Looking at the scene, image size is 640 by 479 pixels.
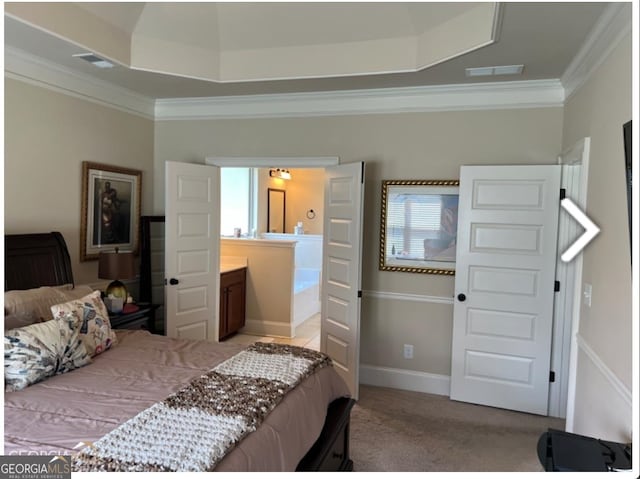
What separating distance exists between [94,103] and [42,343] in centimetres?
242

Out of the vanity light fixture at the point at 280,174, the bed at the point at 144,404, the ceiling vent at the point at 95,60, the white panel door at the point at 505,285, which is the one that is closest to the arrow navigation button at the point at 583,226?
the white panel door at the point at 505,285

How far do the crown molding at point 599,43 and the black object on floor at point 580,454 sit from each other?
184 cm

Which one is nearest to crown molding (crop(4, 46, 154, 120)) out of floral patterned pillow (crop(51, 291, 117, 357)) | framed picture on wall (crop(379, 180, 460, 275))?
floral patterned pillow (crop(51, 291, 117, 357))

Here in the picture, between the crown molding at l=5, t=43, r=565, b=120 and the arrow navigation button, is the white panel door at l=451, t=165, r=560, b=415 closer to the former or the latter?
the arrow navigation button

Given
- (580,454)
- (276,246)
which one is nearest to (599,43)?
(580,454)

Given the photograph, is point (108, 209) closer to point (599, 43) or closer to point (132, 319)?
point (132, 319)

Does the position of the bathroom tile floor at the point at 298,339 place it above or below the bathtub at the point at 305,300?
below

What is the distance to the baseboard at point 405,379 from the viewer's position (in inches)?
155

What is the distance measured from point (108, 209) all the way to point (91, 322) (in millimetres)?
1762

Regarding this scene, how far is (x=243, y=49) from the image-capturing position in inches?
144

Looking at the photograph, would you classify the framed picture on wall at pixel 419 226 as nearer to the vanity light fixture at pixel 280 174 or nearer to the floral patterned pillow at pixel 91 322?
the floral patterned pillow at pixel 91 322

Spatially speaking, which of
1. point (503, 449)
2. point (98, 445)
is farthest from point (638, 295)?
point (503, 449)

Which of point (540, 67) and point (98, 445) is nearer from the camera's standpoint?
point (98, 445)

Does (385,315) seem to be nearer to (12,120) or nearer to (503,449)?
(503,449)
